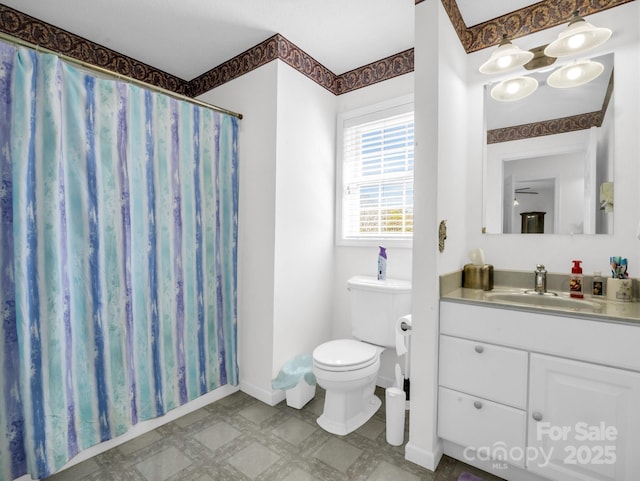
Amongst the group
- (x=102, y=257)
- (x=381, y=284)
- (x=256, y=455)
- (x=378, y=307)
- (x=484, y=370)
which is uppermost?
(x=102, y=257)

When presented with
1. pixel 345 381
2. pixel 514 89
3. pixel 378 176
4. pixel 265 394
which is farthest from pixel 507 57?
pixel 265 394

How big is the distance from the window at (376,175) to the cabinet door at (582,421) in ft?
3.86

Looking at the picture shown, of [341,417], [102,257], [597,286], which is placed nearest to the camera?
[597,286]

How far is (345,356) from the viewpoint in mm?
1880

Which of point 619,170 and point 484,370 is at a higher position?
point 619,170

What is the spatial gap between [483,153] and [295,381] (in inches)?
74.9

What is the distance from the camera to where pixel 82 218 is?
1.62 meters

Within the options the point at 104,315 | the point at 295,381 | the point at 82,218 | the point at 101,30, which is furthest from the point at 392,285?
the point at 101,30

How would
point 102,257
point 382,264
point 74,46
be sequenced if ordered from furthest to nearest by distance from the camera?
point 382,264, point 74,46, point 102,257

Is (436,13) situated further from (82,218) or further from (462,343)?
(82,218)

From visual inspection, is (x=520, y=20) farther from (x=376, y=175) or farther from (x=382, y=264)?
(x=382, y=264)

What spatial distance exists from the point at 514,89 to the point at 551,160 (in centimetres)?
45

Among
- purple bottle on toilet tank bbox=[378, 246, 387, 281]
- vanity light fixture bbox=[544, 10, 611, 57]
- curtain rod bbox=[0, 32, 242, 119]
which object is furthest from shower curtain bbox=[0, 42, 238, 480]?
vanity light fixture bbox=[544, 10, 611, 57]

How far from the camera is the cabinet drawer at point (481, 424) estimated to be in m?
1.39
